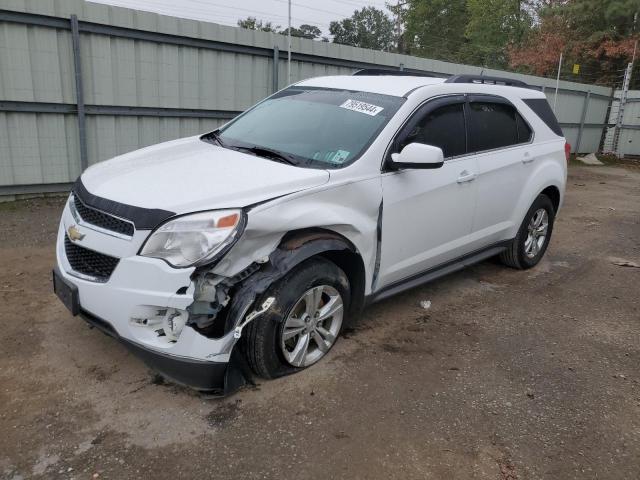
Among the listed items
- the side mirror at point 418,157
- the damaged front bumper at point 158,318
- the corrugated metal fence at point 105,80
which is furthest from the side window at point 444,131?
the corrugated metal fence at point 105,80

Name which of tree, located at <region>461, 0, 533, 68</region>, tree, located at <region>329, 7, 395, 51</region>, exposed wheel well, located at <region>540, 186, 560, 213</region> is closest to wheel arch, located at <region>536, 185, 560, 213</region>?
exposed wheel well, located at <region>540, 186, 560, 213</region>

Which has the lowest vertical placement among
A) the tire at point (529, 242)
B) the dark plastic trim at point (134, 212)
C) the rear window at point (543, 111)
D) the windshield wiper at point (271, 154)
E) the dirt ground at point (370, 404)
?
the dirt ground at point (370, 404)

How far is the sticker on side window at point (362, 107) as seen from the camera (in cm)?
387

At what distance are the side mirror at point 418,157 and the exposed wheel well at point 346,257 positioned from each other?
66 cm

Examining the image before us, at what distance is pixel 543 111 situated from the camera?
5453 millimetres

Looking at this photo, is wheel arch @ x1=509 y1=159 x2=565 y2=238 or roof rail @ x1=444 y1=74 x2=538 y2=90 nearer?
roof rail @ x1=444 y1=74 x2=538 y2=90

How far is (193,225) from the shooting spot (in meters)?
2.78

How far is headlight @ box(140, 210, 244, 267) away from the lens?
2764 mm

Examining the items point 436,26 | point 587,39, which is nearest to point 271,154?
point 587,39

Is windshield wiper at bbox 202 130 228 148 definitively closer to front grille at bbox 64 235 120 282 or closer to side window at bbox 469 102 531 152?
front grille at bbox 64 235 120 282

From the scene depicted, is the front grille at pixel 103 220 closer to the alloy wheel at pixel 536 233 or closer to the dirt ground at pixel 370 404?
the dirt ground at pixel 370 404

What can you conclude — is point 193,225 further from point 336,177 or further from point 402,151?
point 402,151

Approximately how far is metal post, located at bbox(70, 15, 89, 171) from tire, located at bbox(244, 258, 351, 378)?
5237 millimetres

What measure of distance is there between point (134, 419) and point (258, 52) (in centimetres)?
721
